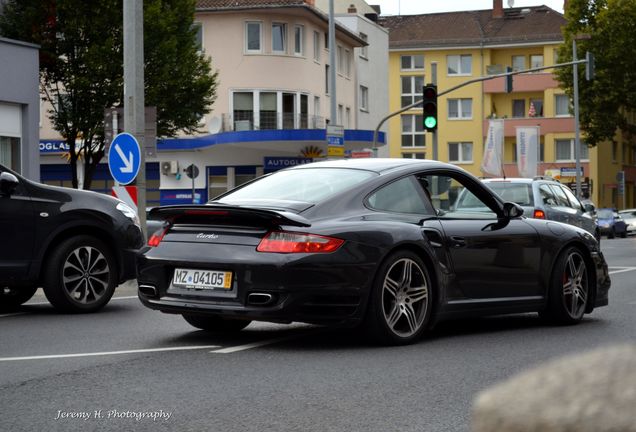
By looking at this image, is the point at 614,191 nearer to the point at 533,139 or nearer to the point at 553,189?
the point at 533,139

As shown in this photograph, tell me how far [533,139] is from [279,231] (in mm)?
37210

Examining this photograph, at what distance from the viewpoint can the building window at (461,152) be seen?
93375 millimetres

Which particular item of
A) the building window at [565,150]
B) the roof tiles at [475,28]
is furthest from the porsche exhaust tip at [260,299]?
the roof tiles at [475,28]

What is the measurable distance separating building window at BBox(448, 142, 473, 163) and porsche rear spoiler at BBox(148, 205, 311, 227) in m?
85.6

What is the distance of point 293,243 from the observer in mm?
7902

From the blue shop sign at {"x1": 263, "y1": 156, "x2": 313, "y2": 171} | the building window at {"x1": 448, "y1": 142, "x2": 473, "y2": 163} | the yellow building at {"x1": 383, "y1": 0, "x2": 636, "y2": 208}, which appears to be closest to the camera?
the blue shop sign at {"x1": 263, "y1": 156, "x2": 313, "y2": 171}

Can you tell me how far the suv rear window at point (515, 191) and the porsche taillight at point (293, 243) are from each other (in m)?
12.9

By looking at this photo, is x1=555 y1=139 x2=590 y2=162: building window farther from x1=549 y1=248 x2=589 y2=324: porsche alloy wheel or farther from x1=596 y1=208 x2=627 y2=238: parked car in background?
x1=549 y1=248 x2=589 y2=324: porsche alloy wheel

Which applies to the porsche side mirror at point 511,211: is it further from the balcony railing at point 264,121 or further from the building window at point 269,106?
the building window at point 269,106

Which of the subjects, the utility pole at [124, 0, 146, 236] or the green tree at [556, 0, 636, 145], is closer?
the utility pole at [124, 0, 146, 236]

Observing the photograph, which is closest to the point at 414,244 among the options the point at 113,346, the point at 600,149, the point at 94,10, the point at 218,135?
the point at 113,346

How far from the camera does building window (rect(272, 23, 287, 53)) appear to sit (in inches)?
2272

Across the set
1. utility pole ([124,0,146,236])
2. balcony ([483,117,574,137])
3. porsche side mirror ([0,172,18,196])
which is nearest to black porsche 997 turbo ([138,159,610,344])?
porsche side mirror ([0,172,18,196])

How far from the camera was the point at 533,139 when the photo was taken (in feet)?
145
